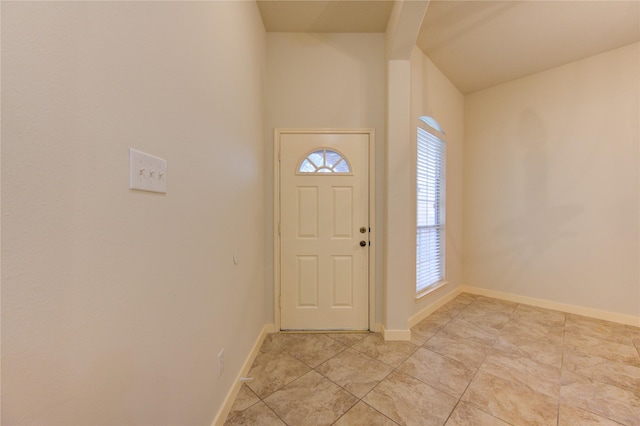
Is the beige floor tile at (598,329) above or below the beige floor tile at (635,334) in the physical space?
below

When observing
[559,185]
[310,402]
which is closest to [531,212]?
[559,185]

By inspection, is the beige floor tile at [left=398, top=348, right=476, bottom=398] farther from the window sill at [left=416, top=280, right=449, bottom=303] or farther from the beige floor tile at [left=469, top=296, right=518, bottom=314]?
the beige floor tile at [left=469, top=296, right=518, bottom=314]

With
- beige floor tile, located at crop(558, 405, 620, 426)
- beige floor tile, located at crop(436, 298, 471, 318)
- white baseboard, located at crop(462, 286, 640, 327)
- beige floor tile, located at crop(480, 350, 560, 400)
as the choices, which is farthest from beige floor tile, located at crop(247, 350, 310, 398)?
white baseboard, located at crop(462, 286, 640, 327)

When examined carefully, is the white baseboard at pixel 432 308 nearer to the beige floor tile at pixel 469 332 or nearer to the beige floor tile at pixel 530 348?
the beige floor tile at pixel 469 332

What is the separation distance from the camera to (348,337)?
7.22ft

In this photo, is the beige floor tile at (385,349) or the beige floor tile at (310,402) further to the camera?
the beige floor tile at (385,349)

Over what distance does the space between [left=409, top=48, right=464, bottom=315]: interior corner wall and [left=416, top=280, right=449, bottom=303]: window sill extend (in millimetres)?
51

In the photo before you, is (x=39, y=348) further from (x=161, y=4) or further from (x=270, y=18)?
(x=270, y=18)

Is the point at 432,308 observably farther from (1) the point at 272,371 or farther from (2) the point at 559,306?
(1) the point at 272,371

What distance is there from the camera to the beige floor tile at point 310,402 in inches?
52.9

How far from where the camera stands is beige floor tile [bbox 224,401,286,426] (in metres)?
1.31

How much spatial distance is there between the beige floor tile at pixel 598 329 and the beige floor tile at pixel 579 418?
1.29m

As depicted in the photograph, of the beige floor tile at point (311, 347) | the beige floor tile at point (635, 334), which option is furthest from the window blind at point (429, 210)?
the beige floor tile at point (635, 334)

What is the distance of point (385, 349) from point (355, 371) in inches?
16.5
